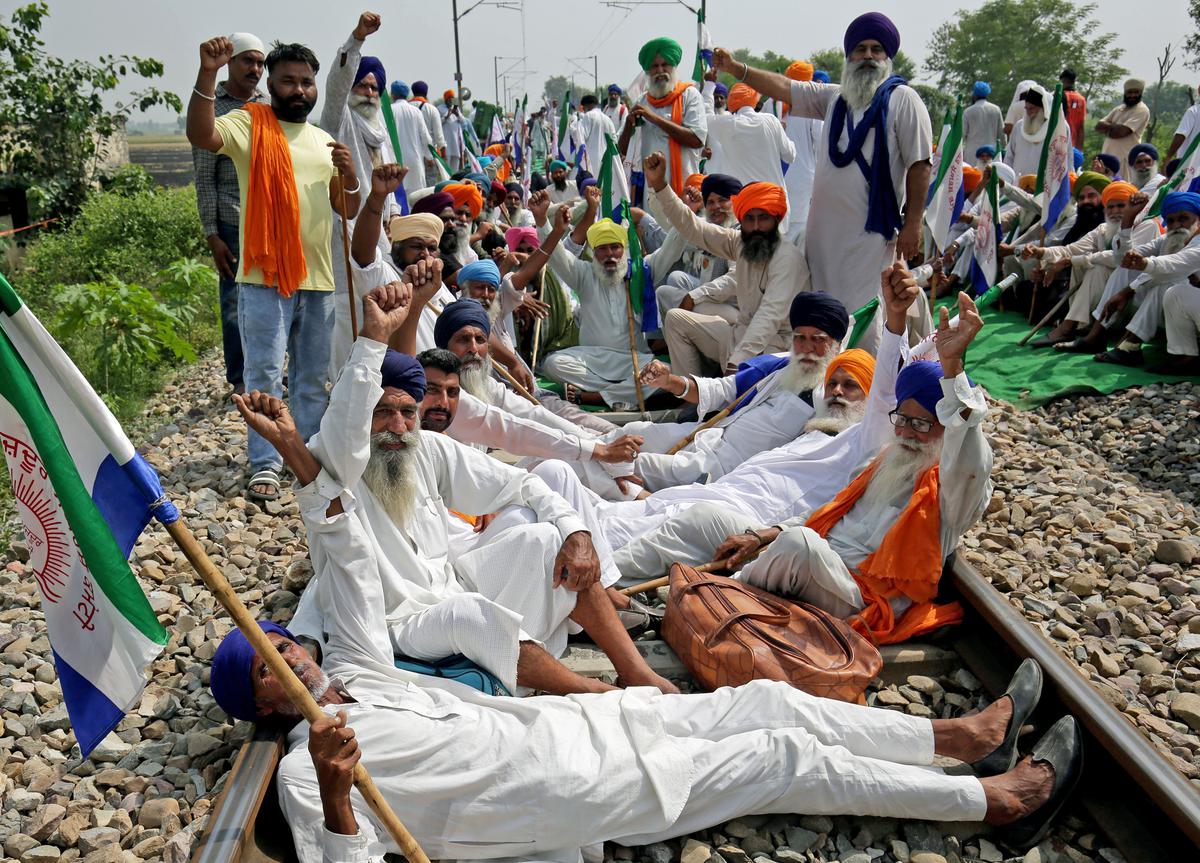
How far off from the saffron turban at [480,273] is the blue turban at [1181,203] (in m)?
5.33

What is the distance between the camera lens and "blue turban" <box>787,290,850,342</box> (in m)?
5.36

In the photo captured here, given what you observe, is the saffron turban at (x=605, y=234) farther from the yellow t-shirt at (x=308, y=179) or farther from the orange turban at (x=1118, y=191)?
the orange turban at (x=1118, y=191)

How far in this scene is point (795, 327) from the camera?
5.45 metres

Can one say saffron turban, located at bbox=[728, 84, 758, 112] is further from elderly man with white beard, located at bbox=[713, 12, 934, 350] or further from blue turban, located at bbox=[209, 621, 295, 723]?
blue turban, located at bbox=[209, 621, 295, 723]

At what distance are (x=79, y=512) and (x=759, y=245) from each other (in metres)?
5.28

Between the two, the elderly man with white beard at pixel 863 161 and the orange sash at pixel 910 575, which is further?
the elderly man with white beard at pixel 863 161

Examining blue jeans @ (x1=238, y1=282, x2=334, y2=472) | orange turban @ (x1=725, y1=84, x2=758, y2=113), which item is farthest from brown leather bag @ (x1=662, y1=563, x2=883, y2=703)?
orange turban @ (x1=725, y1=84, x2=758, y2=113)

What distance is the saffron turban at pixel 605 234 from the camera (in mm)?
Answer: 7961

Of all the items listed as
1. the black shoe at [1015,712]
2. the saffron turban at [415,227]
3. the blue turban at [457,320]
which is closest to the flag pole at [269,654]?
the black shoe at [1015,712]

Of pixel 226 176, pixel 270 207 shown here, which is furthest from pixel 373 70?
pixel 270 207

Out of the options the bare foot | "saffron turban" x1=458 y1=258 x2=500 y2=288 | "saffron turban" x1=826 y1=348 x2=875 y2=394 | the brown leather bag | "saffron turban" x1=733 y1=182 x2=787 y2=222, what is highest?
"saffron turban" x1=733 y1=182 x2=787 y2=222

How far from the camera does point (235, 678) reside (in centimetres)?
277

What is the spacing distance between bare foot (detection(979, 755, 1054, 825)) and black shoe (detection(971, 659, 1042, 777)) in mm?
114

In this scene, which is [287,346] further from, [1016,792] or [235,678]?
[1016,792]
